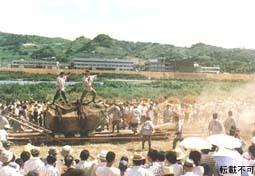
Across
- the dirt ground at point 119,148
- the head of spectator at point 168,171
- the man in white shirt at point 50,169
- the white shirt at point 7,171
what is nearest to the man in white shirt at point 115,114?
the dirt ground at point 119,148

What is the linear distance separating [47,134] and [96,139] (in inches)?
79.6

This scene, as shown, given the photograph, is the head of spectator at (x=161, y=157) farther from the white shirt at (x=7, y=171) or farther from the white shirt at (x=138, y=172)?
the white shirt at (x=7, y=171)

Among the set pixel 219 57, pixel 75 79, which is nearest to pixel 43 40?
pixel 219 57

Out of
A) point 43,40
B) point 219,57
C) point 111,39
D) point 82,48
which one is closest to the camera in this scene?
point 219,57

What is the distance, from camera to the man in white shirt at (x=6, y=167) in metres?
8.11

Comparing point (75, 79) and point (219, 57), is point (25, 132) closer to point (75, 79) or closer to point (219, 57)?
point (75, 79)

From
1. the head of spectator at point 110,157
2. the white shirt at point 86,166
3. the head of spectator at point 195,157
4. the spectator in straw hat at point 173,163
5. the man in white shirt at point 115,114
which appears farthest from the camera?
the man in white shirt at point 115,114

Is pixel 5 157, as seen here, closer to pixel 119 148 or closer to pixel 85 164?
pixel 85 164

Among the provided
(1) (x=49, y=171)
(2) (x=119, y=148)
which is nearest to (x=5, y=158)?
(1) (x=49, y=171)

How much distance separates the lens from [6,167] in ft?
27.0

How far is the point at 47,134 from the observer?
20.9 m

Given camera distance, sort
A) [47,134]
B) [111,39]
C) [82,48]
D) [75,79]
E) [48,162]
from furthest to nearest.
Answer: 1. [111,39]
2. [82,48]
3. [75,79]
4. [47,134]
5. [48,162]

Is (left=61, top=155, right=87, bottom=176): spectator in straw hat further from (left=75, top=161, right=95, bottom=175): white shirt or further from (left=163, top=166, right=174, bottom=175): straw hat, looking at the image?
(left=163, top=166, right=174, bottom=175): straw hat

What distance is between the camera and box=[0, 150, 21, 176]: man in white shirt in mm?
8109
